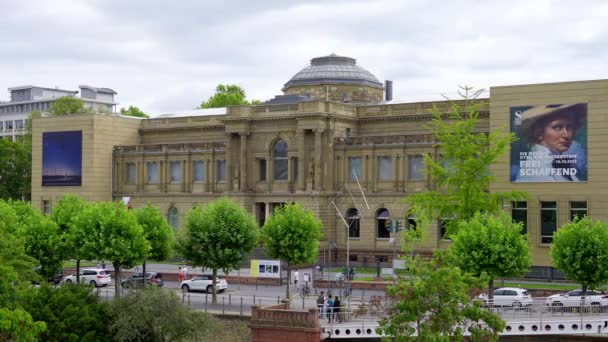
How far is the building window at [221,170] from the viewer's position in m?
100

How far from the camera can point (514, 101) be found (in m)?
75.7

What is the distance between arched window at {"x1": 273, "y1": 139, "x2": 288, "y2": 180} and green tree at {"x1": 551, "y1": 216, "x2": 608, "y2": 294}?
41.2 m

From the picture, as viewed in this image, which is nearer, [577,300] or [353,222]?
[577,300]

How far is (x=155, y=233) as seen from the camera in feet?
230

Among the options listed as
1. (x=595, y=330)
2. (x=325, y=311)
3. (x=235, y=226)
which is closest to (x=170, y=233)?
(x=235, y=226)

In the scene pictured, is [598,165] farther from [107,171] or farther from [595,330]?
[107,171]

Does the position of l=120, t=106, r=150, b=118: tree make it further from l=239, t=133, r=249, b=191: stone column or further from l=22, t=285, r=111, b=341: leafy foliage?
l=22, t=285, r=111, b=341: leafy foliage

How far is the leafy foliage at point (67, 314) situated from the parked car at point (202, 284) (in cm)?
1967

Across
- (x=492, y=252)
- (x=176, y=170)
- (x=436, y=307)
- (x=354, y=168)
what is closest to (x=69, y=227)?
(x=492, y=252)

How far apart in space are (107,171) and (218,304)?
47331 mm

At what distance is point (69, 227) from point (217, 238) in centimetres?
1059

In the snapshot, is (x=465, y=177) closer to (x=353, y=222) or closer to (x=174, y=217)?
(x=353, y=222)

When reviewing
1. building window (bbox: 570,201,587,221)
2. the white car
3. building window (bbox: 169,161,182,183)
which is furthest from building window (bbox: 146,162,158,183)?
building window (bbox: 570,201,587,221)

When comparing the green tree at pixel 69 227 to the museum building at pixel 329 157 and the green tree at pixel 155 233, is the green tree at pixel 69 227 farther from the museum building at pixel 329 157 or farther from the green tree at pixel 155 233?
the museum building at pixel 329 157
